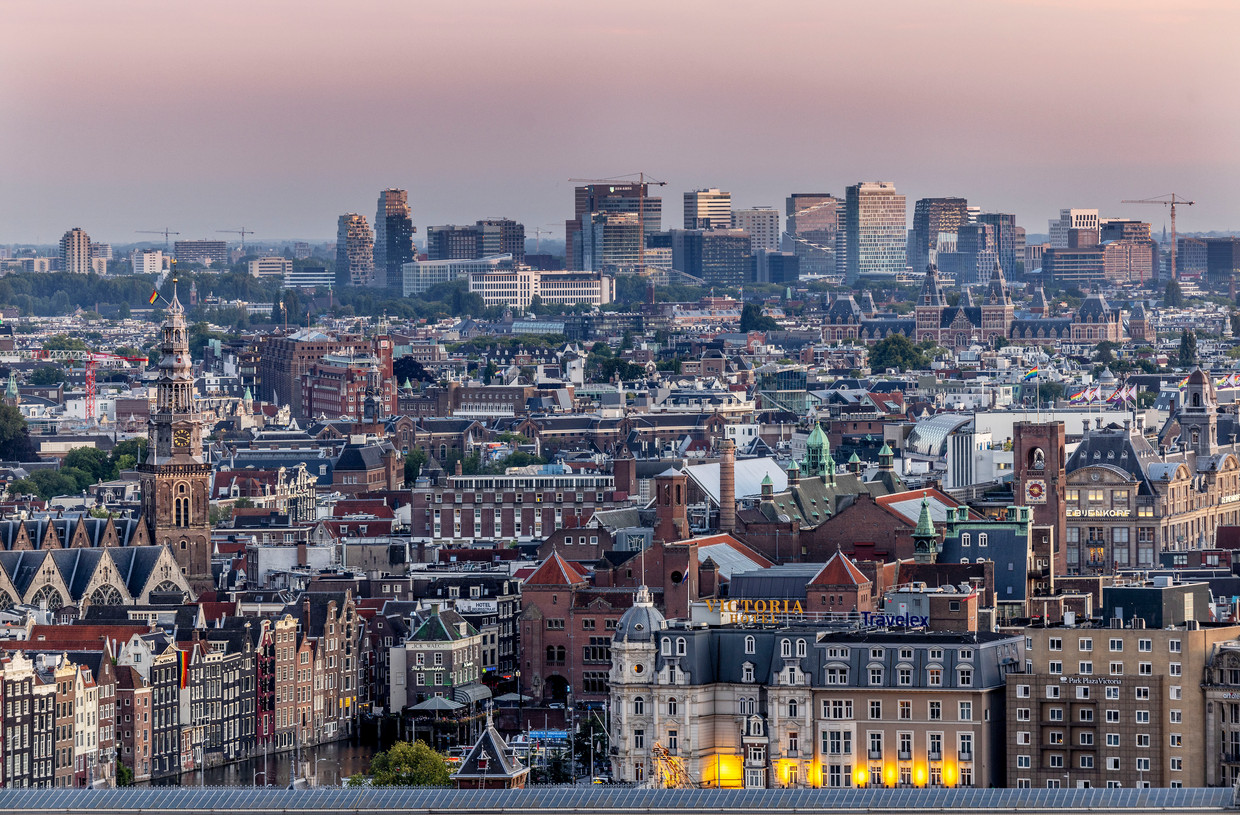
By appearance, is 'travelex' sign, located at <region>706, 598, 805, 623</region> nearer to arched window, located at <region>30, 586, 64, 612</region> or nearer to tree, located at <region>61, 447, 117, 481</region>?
arched window, located at <region>30, 586, 64, 612</region>

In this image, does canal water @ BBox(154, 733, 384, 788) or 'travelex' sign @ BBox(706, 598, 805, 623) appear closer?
canal water @ BBox(154, 733, 384, 788)

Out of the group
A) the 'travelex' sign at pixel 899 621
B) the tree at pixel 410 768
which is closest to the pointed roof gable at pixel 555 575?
the tree at pixel 410 768

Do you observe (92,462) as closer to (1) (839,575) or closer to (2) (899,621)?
(1) (839,575)

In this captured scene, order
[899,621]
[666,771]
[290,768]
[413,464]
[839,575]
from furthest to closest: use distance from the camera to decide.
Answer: [413,464], [839,575], [290,768], [899,621], [666,771]

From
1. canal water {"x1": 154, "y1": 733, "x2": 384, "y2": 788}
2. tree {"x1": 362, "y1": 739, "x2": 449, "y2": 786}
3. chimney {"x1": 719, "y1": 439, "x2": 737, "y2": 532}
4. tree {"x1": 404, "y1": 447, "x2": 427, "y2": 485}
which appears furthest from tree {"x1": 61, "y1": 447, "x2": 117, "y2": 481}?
tree {"x1": 362, "y1": 739, "x2": 449, "y2": 786}

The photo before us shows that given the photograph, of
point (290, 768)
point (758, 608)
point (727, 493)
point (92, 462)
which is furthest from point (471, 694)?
point (92, 462)

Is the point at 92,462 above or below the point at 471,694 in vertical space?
above
